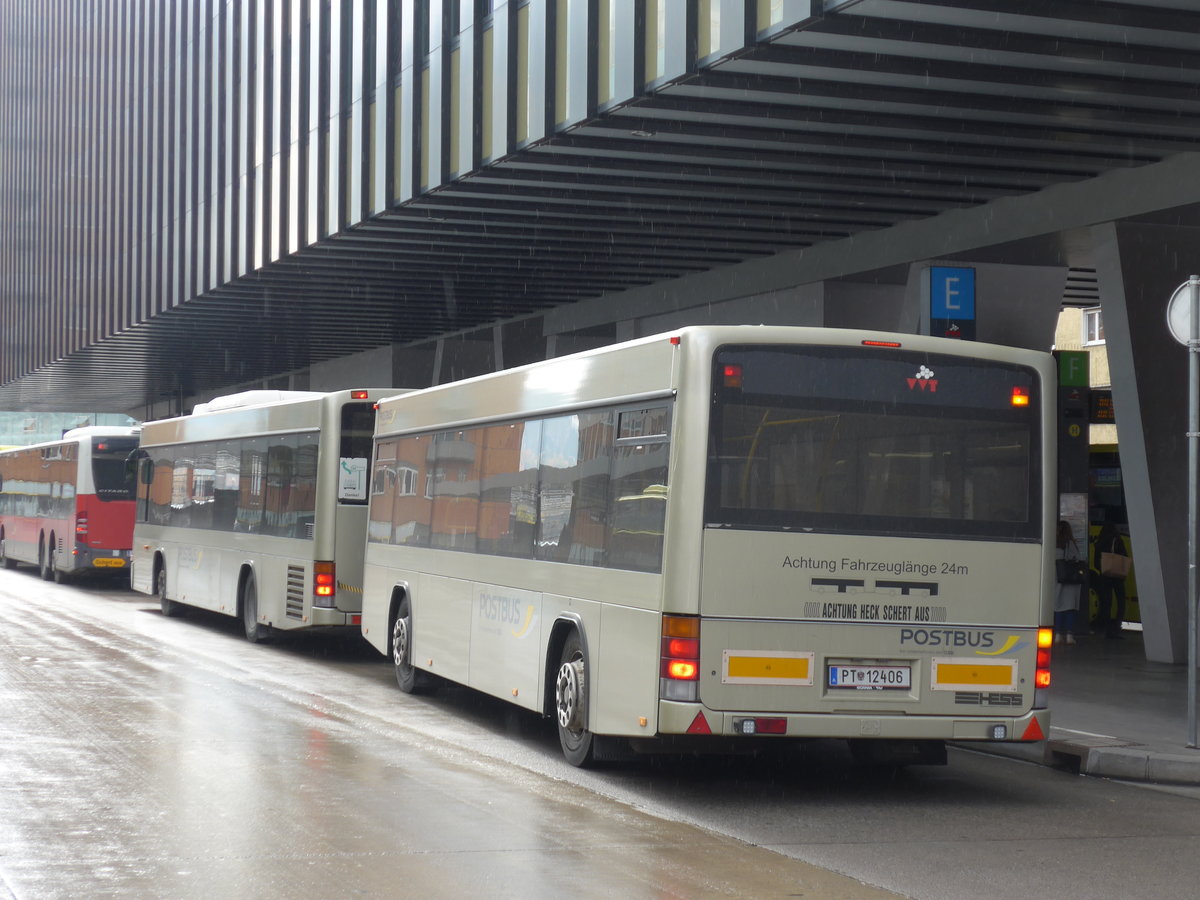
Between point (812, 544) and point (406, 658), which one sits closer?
point (812, 544)

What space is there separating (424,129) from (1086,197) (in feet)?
28.9

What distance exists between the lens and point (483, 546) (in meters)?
12.4

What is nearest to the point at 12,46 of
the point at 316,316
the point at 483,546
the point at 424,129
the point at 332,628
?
the point at 316,316

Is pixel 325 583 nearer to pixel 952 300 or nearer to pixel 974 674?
pixel 952 300

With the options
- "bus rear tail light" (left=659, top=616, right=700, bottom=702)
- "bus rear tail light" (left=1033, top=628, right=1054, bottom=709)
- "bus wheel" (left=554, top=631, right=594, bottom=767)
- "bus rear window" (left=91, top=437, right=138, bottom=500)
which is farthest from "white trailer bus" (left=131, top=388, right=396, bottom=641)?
"bus rear tail light" (left=1033, top=628, right=1054, bottom=709)

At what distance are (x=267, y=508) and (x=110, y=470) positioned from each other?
1398 cm

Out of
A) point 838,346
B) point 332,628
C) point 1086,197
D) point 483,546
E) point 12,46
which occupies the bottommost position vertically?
point 332,628

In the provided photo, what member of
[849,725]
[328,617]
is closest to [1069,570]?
[328,617]

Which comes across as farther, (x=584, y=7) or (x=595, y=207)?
(x=595, y=207)

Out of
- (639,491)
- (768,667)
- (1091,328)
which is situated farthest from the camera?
(1091,328)

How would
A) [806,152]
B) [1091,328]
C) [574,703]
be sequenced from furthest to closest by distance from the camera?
[1091,328]
[806,152]
[574,703]

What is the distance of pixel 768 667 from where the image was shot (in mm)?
9094

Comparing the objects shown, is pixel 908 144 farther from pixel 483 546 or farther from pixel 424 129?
pixel 424 129

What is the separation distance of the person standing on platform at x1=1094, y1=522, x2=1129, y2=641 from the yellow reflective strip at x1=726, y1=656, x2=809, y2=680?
14435 mm
